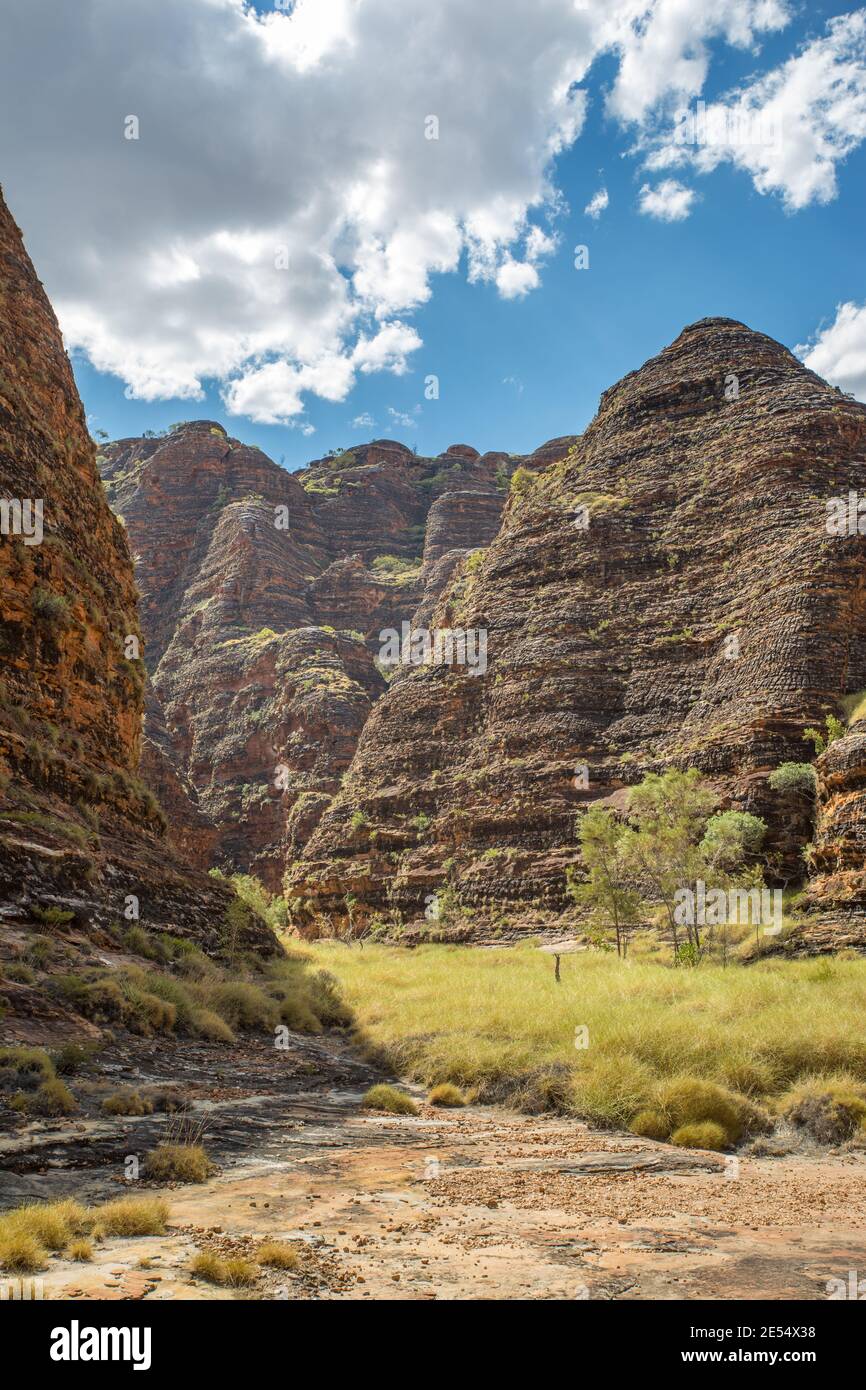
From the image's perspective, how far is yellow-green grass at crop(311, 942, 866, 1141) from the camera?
42.4ft

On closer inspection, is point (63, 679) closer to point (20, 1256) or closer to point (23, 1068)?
point (23, 1068)

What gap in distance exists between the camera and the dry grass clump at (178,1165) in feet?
26.7

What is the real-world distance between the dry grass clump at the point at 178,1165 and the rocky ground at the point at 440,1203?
0.19 m

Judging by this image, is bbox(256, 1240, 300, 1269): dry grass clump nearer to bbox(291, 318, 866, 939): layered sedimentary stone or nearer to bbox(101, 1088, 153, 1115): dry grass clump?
bbox(101, 1088, 153, 1115): dry grass clump

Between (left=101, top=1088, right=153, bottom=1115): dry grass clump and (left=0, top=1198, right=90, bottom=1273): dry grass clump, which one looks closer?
(left=0, top=1198, right=90, bottom=1273): dry grass clump

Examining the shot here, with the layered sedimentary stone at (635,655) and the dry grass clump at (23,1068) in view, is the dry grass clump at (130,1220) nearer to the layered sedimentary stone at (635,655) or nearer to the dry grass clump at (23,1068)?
the dry grass clump at (23,1068)

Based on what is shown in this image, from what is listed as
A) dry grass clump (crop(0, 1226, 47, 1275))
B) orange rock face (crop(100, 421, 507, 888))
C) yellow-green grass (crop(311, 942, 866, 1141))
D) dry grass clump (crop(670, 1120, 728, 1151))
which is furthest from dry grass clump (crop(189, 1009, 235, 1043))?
orange rock face (crop(100, 421, 507, 888))

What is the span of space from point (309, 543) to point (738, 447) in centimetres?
8667

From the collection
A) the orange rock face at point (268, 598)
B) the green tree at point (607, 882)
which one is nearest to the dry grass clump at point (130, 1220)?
the green tree at point (607, 882)

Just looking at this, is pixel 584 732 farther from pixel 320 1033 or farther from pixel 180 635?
pixel 180 635

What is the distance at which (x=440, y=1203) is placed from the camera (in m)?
8.03

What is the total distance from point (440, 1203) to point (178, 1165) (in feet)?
8.81

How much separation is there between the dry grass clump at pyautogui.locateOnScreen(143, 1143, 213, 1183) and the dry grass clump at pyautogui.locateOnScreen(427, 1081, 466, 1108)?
703 centimetres
